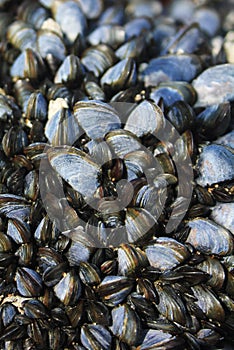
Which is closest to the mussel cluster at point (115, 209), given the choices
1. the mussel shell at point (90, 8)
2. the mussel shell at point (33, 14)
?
the mussel shell at point (33, 14)

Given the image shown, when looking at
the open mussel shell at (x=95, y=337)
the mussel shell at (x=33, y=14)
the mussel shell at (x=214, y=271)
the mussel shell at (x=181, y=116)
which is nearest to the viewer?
the open mussel shell at (x=95, y=337)

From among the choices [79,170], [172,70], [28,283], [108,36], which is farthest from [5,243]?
[108,36]

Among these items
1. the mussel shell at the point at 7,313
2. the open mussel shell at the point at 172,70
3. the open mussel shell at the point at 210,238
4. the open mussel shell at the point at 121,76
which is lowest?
the mussel shell at the point at 7,313

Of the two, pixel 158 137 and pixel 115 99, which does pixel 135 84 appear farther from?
pixel 158 137

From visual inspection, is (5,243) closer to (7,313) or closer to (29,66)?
(7,313)

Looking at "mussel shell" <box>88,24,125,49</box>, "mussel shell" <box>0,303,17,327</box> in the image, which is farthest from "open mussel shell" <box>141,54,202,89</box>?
"mussel shell" <box>0,303,17,327</box>

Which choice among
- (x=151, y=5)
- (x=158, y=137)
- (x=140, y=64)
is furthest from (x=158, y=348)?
(x=151, y=5)

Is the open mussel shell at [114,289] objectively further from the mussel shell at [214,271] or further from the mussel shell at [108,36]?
the mussel shell at [108,36]
